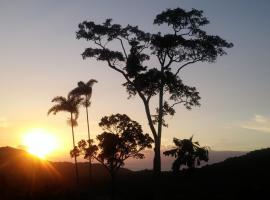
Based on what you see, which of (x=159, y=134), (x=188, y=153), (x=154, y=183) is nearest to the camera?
(x=154, y=183)

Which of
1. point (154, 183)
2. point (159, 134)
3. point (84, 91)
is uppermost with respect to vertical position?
point (84, 91)

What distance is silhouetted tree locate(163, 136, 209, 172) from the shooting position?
63.9m

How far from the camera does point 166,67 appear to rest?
47688 millimetres

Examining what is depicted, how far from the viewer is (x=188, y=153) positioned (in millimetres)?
64375

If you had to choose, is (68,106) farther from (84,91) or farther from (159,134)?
(159,134)

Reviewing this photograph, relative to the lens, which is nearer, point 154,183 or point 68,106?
point 154,183

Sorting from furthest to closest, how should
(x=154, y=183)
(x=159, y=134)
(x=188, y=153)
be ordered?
(x=188, y=153), (x=159, y=134), (x=154, y=183)

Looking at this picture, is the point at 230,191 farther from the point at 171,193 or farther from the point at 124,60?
the point at 124,60

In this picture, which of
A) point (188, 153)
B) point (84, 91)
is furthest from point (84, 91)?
point (188, 153)

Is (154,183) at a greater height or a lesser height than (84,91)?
lesser

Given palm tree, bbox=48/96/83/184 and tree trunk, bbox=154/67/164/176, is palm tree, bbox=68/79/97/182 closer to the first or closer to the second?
palm tree, bbox=48/96/83/184

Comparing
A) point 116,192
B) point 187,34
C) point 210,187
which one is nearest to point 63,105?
point 116,192

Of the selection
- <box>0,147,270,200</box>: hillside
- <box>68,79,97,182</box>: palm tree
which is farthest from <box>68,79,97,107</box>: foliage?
<box>0,147,270,200</box>: hillside

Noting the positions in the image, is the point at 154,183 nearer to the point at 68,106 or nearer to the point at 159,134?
the point at 159,134
